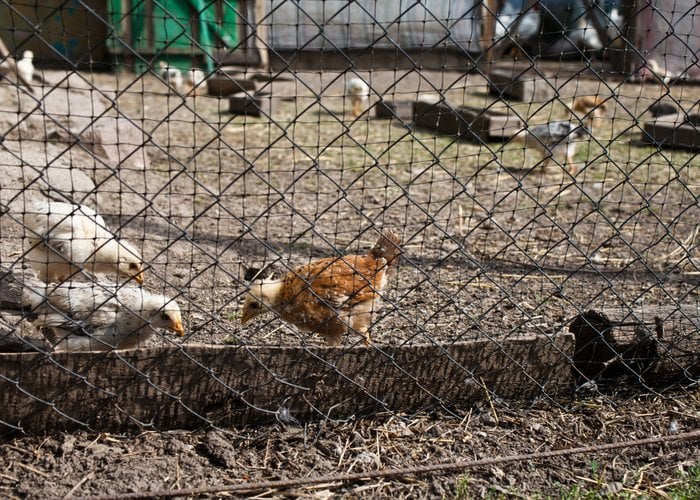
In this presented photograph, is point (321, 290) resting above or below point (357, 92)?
below

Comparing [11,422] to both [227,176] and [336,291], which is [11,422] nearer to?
[336,291]

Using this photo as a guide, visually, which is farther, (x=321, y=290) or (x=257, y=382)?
(x=321, y=290)

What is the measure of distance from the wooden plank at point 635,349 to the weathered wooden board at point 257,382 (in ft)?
0.60

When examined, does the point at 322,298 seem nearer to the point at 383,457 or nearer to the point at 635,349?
the point at 383,457

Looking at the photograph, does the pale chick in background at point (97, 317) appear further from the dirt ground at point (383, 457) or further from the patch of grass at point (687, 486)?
the patch of grass at point (687, 486)

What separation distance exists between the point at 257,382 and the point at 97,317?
0.87 m

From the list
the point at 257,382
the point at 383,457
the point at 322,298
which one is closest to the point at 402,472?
the point at 383,457

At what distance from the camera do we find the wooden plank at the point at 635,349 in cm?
317

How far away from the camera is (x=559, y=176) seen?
812 cm

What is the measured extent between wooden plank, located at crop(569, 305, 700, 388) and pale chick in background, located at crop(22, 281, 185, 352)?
1827 mm

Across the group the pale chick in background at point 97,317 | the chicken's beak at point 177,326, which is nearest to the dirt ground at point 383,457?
the pale chick in background at point 97,317

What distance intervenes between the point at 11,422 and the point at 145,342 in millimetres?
912

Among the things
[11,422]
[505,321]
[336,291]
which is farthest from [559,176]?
[11,422]

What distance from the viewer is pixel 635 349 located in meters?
3.20
